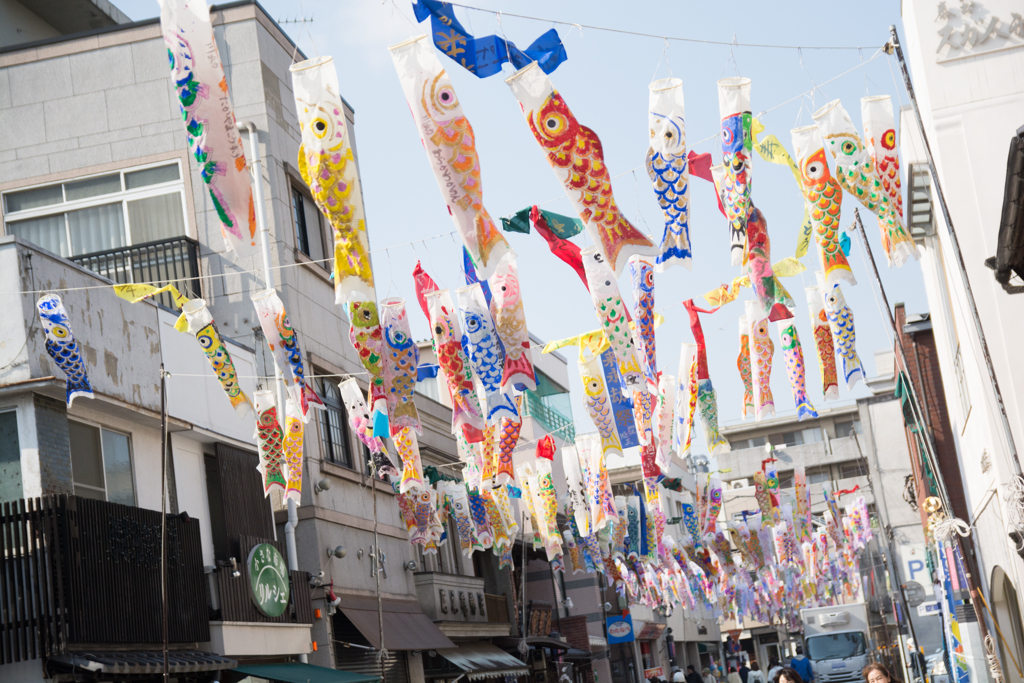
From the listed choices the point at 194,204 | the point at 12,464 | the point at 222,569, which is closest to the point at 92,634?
the point at 12,464

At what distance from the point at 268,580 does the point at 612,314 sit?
6.66 m

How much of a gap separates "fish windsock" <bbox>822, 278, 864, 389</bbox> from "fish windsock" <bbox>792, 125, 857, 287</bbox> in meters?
3.39

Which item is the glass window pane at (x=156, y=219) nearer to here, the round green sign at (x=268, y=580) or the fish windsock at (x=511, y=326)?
the round green sign at (x=268, y=580)

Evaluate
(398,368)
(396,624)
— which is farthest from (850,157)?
(396,624)

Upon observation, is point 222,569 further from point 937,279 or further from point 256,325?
point 937,279

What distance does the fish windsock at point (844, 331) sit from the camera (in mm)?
15719

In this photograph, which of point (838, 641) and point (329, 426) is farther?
point (838, 641)

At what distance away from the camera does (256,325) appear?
59.1 feet

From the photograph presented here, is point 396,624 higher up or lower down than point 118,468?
lower down

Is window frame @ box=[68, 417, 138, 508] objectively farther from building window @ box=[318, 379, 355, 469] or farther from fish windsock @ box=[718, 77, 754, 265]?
fish windsock @ box=[718, 77, 754, 265]

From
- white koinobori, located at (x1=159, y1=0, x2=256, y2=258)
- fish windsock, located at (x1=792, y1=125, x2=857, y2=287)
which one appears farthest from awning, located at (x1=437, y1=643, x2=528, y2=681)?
white koinobori, located at (x1=159, y1=0, x2=256, y2=258)

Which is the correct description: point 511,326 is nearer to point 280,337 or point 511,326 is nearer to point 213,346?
point 280,337

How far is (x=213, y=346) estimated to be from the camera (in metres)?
14.2

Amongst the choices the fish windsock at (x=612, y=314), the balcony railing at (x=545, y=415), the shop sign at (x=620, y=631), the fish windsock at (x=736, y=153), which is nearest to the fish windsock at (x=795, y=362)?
the fish windsock at (x=612, y=314)
